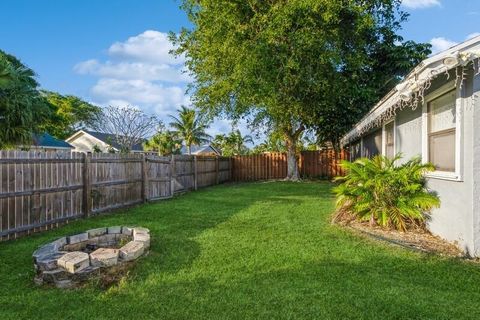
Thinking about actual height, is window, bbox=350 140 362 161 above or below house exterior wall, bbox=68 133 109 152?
below

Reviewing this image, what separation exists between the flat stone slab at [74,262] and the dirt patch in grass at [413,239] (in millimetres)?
4130

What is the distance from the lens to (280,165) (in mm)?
22422

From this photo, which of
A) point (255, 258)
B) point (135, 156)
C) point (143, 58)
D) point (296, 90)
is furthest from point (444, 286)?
point (143, 58)

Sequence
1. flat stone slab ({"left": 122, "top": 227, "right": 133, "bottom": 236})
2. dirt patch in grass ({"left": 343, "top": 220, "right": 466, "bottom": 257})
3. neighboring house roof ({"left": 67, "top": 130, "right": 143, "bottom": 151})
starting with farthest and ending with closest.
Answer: neighboring house roof ({"left": 67, "top": 130, "right": 143, "bottom": 151}) → flat stone slab ({"left": 122, "top": 227, "right": 133, "bottom": 236}) → dirt patch in grass ({"left": 343, "top": 220, "right": 466, "bottom": 257})

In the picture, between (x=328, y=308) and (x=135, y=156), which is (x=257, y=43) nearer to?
(x=135, y=156)

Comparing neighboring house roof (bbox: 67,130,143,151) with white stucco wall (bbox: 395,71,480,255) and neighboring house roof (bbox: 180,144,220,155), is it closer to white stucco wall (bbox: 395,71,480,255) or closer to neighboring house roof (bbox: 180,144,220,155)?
neighboring house roof (bbox: 180,144,220,155)

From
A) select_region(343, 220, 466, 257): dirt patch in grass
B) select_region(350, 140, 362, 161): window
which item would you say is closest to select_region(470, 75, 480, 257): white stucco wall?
select_region(343, 220, 466, 257): dirt patch in grass

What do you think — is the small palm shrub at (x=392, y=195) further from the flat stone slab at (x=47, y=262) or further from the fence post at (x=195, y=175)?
the fence post at (x=195, y=175)

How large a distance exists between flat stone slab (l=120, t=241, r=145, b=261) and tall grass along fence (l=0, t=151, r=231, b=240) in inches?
114

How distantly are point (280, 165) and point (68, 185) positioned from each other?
1580 cm

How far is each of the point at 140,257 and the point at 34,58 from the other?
67.0ft

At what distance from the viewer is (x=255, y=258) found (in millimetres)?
4785

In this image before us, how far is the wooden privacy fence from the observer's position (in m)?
21.5

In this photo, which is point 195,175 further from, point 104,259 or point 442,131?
point 104,259
